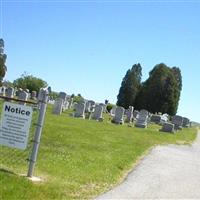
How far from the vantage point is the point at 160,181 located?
500 inches

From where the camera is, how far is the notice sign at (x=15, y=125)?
33.1 ft

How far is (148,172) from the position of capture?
46.0 ft

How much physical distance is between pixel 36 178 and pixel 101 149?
23.4ft

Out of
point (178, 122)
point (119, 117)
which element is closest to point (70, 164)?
point (119, 117)

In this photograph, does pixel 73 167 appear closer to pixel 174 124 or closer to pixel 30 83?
pixel 174 124

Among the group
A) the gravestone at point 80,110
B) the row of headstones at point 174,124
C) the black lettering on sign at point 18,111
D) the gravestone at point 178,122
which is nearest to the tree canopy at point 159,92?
the row of headstones at point 174,124

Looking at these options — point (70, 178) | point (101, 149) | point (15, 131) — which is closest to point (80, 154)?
point (101, 149)

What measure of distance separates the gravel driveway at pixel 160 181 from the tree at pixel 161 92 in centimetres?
6763

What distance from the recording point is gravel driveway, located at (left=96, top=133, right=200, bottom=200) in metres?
10.7

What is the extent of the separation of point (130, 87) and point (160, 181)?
76.4 m

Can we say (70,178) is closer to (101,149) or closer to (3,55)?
(101,149)

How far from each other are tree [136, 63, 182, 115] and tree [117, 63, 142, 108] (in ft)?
7.68

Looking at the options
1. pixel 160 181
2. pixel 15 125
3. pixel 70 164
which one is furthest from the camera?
pixel 70 164

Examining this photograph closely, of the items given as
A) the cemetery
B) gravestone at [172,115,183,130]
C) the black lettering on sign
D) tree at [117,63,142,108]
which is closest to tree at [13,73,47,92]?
tree at [117,63,142,108]
